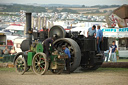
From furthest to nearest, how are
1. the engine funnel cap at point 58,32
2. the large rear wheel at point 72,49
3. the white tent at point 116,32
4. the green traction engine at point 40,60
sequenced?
the white tent at point 116,32, the engine funnel cap at point 58,32, the large rear wheel at point 72,49, the green traction engine at point 40,60

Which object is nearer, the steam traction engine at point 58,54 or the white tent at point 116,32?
the steam traction engine at point 58,54

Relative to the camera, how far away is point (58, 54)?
44.5 feet

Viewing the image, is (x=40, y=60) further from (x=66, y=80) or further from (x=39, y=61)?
(x=66, y=80)

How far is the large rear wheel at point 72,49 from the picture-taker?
1412cm

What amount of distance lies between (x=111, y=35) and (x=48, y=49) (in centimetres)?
2424

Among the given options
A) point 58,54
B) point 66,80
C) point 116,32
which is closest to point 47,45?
point 58,54

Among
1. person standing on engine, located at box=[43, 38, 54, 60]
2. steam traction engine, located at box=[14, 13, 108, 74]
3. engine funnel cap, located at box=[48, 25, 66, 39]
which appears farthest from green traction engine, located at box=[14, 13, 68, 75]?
engine funnel cap, located at box=[48, 25, 66, 39]

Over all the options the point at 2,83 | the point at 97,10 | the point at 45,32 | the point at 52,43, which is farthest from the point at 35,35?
the point at 97,10

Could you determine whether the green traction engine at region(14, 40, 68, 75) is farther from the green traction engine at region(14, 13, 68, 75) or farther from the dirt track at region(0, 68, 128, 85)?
the dirt track at region(0, 68, 128, 85)

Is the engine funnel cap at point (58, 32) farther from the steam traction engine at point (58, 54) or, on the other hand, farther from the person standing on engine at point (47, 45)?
the person standing on engine at point (47, 45)

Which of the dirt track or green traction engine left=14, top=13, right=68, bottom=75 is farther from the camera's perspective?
green traction engine left=14, top=13, right=68, bottom=75

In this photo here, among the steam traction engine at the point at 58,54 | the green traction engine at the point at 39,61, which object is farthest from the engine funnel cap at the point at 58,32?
the green traction engine at the point at 39,61

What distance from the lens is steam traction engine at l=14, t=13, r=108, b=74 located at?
44.6 ft

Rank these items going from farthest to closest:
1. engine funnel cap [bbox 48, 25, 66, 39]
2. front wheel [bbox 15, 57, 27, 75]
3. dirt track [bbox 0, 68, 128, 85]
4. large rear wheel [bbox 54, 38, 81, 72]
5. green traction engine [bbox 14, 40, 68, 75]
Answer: engine funnel cap [bbox 48, 25, 66, 39]
large rear wheel [bbox 54, 38, 81, 72]
front wheel [bbox 15, 57, 27, 75]
green traction engine [bbox 14, 40, 68, 75]
dirt track [bbox 0, 68, 128, 85]
